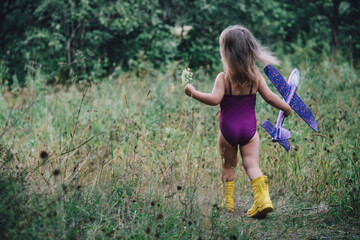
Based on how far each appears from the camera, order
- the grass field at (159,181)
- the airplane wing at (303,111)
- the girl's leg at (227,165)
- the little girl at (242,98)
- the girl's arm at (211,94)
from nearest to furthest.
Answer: the grass field at (159,181) < the girl's arm at (211,94) < the little girl at (242,98) < the girl's leg at (227,165) < the airplane wing at (303,111)

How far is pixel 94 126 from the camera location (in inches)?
180

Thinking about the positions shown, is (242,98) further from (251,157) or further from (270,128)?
(251,157)

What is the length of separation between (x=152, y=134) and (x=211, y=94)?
163 cm

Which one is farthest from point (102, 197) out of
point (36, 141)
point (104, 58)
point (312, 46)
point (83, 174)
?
point (312, 46)

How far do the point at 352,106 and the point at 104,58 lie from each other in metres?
5.00

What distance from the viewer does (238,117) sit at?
2.75 m

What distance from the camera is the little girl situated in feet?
8.68

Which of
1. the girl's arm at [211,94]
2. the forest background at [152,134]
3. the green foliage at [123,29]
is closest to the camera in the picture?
the forest background at [152,134]

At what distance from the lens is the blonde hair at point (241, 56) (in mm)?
2660

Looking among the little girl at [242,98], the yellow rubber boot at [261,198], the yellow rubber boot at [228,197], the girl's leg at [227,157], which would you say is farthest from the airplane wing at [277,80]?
the yellow rubber boot at [228,197]

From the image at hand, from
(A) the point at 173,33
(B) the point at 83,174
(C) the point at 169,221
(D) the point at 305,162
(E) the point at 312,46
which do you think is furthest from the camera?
(E) the point at 312,46

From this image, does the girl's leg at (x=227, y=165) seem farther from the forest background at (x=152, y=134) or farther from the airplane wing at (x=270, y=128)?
the airplane wing at (x=270, y=128)

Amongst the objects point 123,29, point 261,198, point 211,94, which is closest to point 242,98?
point 211,94

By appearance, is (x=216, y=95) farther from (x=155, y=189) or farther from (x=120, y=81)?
(x=120, y=81)
